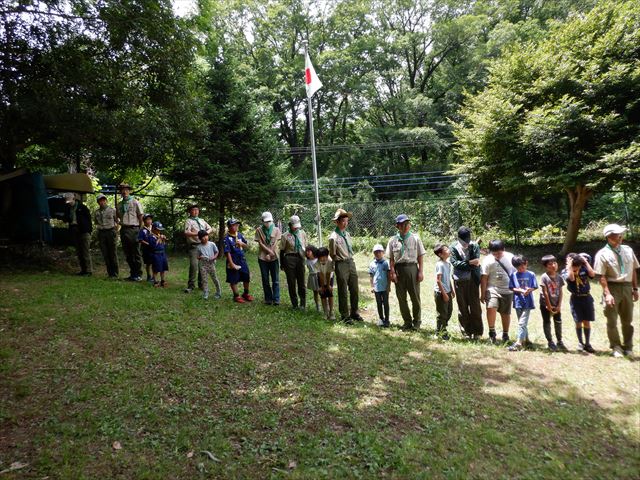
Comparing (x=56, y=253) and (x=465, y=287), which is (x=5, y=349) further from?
(x=56, y=253)

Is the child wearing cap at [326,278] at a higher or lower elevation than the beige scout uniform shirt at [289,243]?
lower

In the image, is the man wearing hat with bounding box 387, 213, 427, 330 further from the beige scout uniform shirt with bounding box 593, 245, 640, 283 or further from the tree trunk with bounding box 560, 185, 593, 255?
the tree trunk with bounding box 560, 185, 593, 255

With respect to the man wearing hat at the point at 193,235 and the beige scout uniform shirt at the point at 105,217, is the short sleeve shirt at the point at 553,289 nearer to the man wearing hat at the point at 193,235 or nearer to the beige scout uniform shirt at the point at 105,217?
the man wearing hat at the point at 193,235

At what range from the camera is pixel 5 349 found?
4.75m

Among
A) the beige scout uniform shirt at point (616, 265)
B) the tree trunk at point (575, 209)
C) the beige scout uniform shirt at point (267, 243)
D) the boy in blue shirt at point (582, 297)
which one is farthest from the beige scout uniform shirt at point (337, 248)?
the tree trunk at point (575, 209)

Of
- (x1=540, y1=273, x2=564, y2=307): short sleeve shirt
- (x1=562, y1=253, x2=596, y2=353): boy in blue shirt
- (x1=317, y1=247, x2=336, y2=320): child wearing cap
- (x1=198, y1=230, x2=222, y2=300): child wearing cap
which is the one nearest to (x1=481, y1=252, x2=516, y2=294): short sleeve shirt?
(x1=540, y1=273, x2=564, y2=307): short sleeve shirt

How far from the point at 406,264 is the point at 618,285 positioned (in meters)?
2.97

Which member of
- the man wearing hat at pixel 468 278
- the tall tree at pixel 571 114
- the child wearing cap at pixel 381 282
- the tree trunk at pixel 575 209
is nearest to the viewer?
the man wearing hat at pixel 468 278

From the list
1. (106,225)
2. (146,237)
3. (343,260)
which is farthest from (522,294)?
(106,225)

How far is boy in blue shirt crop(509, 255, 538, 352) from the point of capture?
222 inches

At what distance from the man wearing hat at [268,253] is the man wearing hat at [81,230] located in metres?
4.46

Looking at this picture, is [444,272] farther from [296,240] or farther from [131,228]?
[131,228]

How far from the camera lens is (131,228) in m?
8.81

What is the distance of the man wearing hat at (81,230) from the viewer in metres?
8.96
